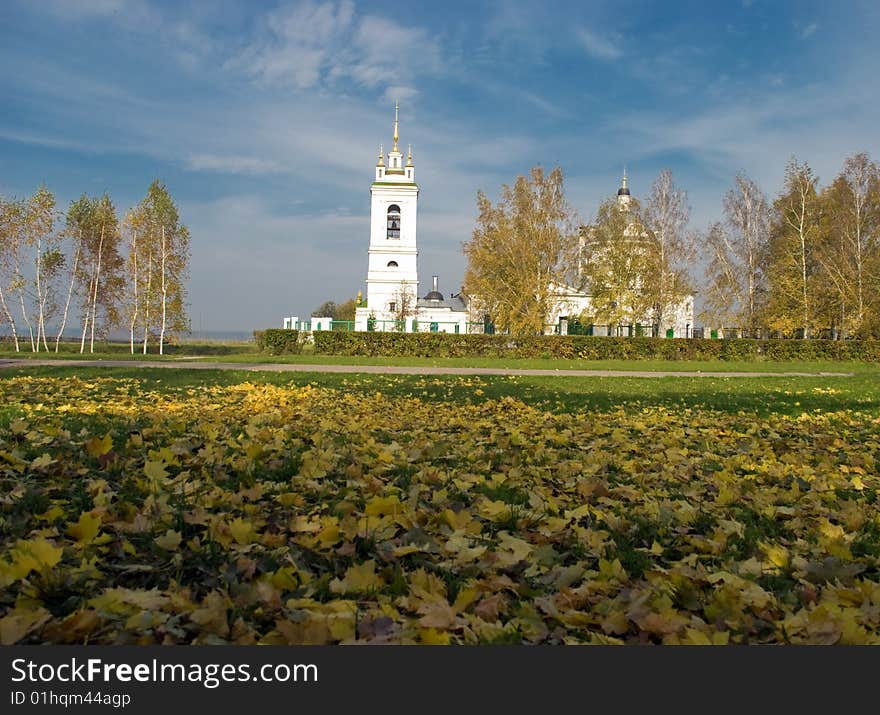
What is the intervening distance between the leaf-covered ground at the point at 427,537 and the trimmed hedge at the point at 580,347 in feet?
74.8

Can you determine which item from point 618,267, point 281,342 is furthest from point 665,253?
point 281,342

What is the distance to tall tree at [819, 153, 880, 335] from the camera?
32656mm

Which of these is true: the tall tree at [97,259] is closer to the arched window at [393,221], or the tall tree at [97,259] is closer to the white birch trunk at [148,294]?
the white birch trunk at [148,294]

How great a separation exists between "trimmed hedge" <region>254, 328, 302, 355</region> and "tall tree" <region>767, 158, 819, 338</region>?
26.6 metres

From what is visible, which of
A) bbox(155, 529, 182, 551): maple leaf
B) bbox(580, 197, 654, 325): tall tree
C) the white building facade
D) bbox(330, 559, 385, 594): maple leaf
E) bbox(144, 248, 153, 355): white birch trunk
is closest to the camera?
bbox(330, 559, 385, 594): maple leaf

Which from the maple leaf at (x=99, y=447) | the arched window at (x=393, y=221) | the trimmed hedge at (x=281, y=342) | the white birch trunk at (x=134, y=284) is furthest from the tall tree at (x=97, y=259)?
the maple leaf at (x=99, y=447)

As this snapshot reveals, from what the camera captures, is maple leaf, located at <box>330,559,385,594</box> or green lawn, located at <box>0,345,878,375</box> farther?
green lawn, located at <box>0,345,878,375</box>

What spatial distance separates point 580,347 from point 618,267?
10.3 meters

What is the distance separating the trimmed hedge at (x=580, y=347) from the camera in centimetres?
2775

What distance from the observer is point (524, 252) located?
113 feet

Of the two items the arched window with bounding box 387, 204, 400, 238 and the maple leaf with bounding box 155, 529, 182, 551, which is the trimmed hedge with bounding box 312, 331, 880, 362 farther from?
the arched window with bounding box 387, 204, 400, 238

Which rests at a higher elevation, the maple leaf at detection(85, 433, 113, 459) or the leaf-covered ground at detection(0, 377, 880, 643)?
the maple leaf at detection(85, 433, 113, 459)

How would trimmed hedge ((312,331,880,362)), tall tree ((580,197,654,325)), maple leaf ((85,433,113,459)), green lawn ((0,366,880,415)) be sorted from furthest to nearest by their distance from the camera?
tall tree ((580,197,654,325)) → trimmed hedge ((312,331,880,362)) → green lawn ((0,366,880,415)) → maple leaf ((85,433,113,459))

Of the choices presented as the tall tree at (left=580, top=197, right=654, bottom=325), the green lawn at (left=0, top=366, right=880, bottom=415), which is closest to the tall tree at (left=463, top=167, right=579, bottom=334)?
the tall tree at (left=580, top=197, right=654, bottom=325)
